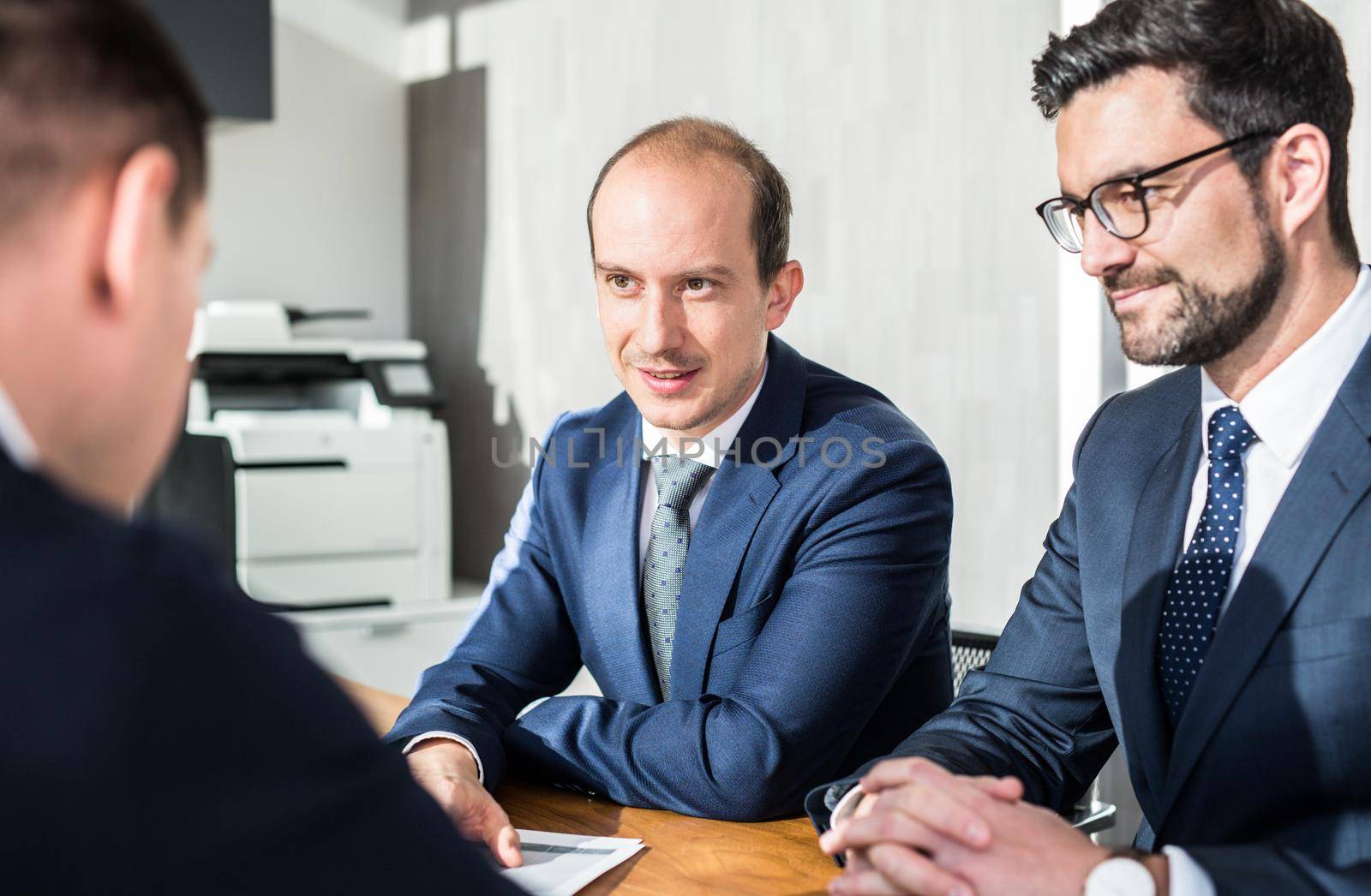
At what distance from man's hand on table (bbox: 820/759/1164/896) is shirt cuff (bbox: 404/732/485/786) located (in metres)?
0.45

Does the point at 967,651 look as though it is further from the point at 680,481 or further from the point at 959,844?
the point at 959,844

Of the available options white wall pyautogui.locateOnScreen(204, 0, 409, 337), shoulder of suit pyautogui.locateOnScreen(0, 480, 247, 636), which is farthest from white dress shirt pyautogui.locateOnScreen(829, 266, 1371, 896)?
white wall pyautogui.locateOnScreen(204, 0, 409, 337)

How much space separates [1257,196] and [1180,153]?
81 millimetres

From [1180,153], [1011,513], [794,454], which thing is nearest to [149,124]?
[1180,153]

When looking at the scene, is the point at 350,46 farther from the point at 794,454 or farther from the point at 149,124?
the point at 149,124

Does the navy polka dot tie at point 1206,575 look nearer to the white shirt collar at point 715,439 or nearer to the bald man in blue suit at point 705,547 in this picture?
the bald man in blue suit at point 705,547

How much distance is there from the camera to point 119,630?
0.46m

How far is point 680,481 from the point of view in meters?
1.65

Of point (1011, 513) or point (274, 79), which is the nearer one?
point (1011, 513)

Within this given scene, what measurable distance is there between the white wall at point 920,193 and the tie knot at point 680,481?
5.19 ft

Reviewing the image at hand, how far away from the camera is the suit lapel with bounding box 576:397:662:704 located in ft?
5.31

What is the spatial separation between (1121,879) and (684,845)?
417 mm

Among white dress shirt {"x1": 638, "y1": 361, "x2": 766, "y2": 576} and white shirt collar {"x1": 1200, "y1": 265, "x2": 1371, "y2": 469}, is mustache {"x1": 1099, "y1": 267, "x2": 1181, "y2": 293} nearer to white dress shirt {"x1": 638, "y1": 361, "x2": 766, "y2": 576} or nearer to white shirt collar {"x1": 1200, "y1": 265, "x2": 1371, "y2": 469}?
white shirt collar {"x1": 1200, "y1": 265, "x2": 1371, "y2": 469}

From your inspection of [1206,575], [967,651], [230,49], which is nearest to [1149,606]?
[1206,575]
